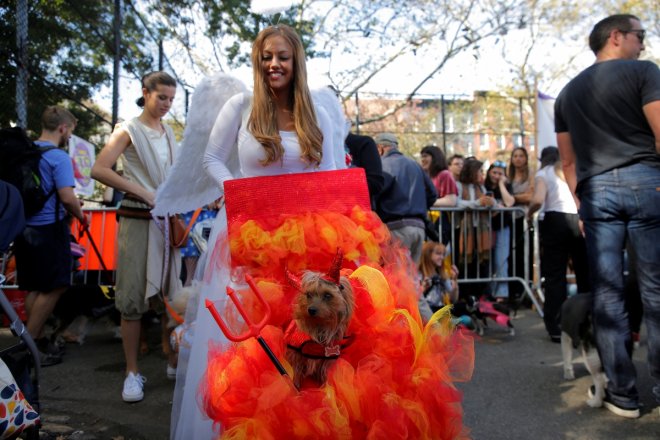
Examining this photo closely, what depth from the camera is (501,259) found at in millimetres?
7703

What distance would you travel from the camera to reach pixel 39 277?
4355 mm

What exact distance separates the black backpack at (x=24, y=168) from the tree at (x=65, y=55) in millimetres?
2573

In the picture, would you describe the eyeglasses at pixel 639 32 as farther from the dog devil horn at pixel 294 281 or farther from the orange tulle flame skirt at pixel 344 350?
the dog devil horn at pixel 294 281

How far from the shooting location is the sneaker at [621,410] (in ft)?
11.1

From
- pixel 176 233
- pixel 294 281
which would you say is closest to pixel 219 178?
pixel 294 281

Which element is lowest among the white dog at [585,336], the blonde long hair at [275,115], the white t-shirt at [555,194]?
the white dog at [585,336]

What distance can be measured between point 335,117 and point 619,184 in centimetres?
188

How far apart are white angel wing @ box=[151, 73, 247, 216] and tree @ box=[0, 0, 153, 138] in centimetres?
463

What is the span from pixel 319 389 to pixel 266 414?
21cm

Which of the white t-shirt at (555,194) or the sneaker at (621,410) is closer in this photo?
the sneaker at (621,410)

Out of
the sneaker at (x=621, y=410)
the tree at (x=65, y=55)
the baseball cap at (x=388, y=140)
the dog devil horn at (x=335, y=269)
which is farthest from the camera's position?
the tree at (x=65, y=55)

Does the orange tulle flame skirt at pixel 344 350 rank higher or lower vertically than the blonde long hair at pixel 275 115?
lower

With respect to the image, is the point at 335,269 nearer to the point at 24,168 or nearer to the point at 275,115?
the point at 275,115

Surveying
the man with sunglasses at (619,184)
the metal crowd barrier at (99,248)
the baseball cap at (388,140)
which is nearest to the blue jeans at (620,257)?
the man with sunglasses at (619,184)
